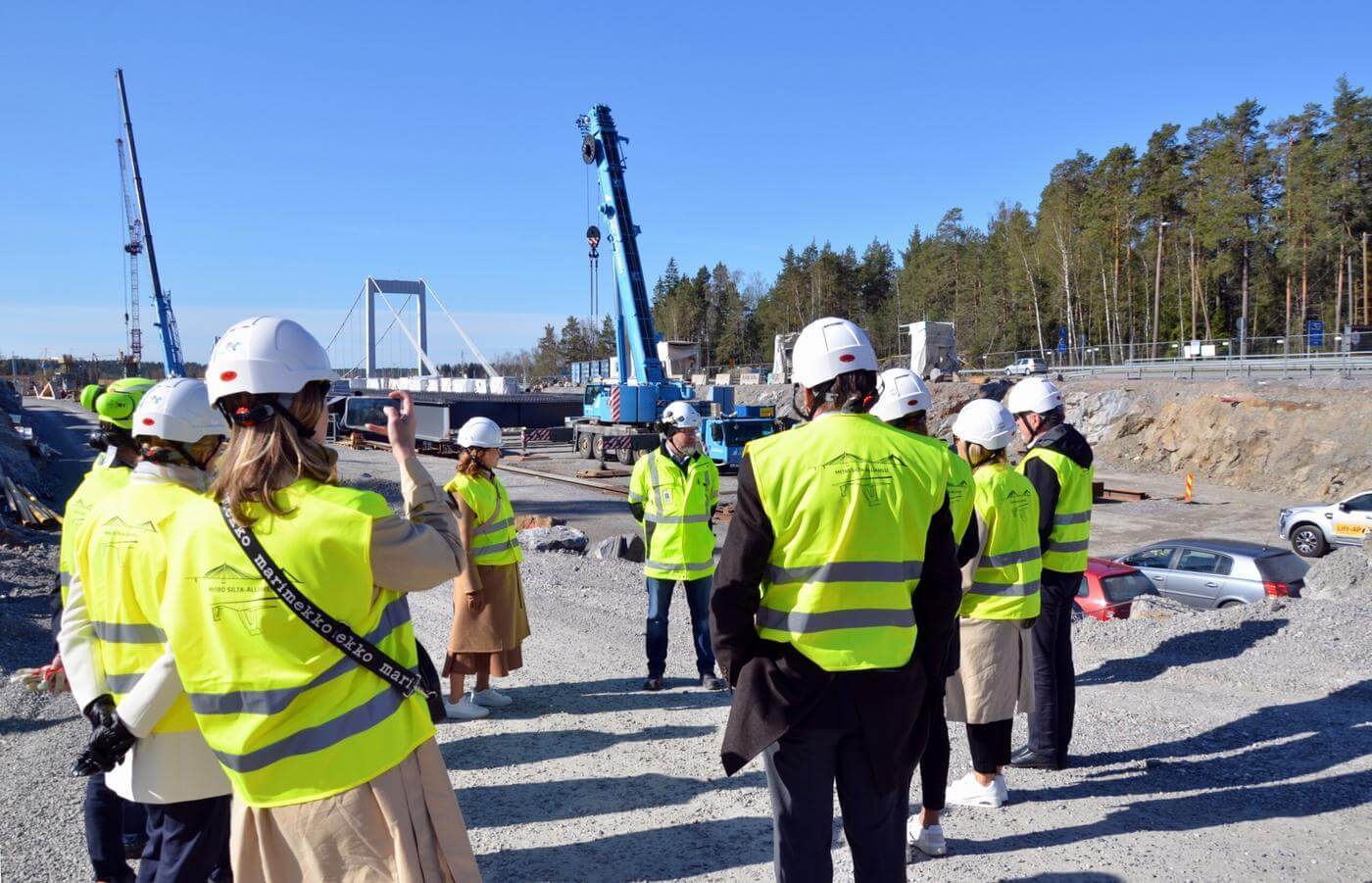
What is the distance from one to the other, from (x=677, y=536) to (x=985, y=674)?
2426 millimetres

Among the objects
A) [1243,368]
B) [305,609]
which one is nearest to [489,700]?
[305,609]

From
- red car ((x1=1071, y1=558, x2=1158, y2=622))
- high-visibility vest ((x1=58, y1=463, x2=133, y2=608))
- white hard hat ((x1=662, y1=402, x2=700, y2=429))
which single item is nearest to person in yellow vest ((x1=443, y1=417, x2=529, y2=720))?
white hard hat ((x1=662, y1=402, x2=700, y2=429))

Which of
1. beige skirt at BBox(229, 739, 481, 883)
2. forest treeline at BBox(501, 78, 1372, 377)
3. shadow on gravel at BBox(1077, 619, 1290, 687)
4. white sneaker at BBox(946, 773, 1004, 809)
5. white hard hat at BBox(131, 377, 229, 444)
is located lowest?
shadow on gravel at BBox(1077, 619, 1290, 687)

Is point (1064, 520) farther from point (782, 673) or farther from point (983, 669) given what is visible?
point (782, 673)

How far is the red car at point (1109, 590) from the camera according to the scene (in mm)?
10000

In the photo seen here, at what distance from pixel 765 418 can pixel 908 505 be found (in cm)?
2283

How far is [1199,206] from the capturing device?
4988 centimetres

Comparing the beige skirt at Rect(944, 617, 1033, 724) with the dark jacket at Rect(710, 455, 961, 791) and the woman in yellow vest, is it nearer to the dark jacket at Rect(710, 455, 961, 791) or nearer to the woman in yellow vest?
the woman in yellow vest

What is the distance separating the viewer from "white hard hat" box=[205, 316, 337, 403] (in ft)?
6.63

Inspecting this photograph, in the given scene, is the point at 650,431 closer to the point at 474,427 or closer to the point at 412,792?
the point at 474,427

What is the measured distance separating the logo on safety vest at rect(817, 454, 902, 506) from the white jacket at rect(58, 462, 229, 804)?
1885 millimetres

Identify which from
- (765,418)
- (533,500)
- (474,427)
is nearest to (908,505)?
(474,427)

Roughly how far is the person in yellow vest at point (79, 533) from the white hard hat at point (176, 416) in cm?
31

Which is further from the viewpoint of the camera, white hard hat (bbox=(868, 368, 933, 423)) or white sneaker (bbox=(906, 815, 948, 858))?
white hard hat (bbox=(868, 368, 933, 423))
